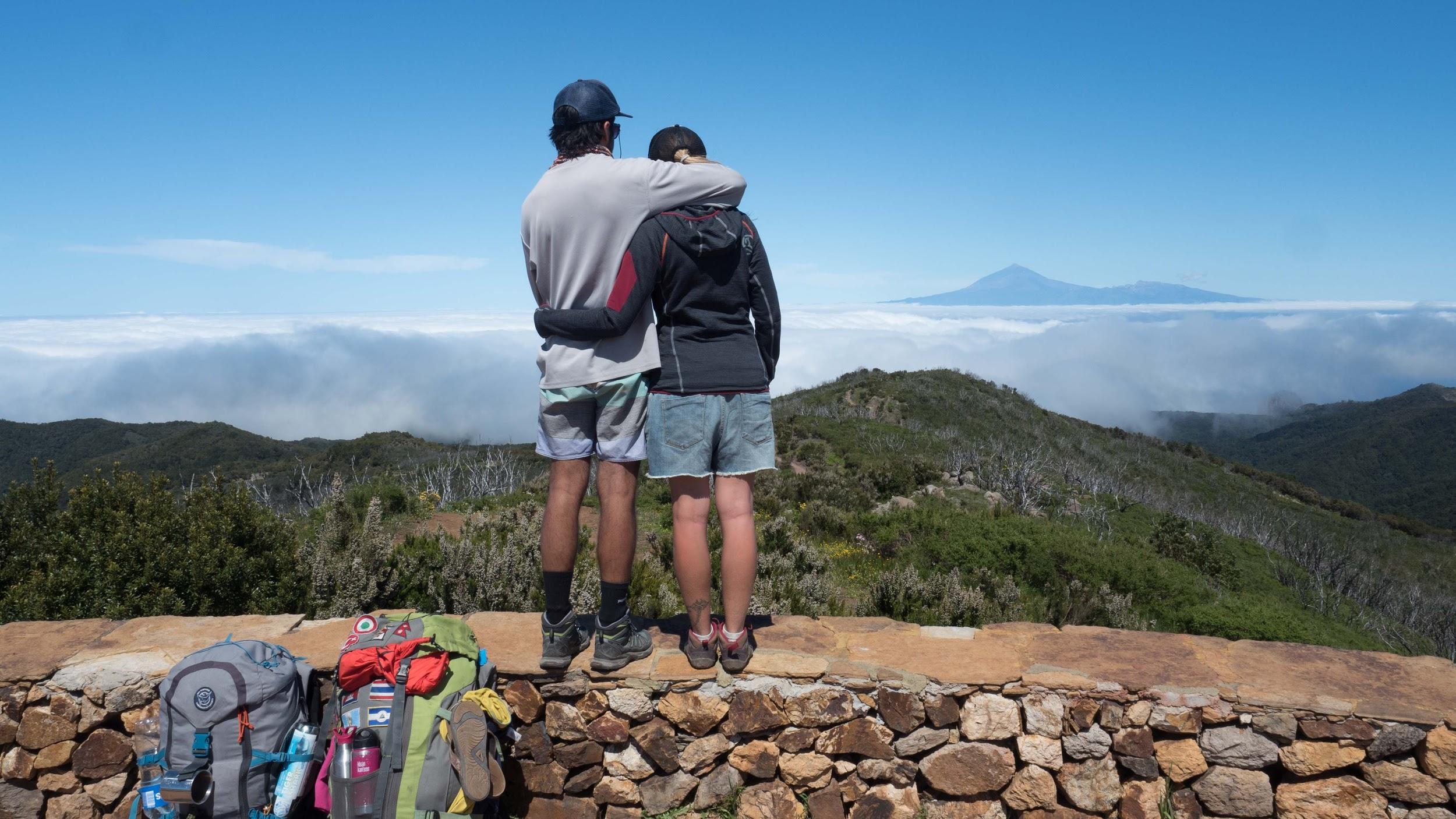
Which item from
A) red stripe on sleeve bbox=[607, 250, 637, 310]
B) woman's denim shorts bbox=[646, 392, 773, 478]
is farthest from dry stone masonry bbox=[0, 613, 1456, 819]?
red stripe on sleeve bbox=[607, 250, 637, 310]

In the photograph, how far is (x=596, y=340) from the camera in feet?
8.63

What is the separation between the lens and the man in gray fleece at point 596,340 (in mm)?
2545

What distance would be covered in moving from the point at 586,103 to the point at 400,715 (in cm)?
218

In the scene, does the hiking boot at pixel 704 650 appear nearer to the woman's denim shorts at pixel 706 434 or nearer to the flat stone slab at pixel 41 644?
the woman's denim shorts at pixel 706 434

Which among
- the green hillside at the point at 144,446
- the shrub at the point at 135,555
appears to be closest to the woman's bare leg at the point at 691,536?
the shrub at the point at 135,555

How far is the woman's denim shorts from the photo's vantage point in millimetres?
2654

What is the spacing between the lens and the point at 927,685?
115 inches

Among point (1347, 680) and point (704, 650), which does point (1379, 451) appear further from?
point (704, 650)

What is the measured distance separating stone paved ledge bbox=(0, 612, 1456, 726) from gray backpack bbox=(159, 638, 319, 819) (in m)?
0.33

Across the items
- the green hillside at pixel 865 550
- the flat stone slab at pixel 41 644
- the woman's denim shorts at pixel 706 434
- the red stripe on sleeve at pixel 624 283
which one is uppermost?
the red stripe on sleeve at pixel 624 283

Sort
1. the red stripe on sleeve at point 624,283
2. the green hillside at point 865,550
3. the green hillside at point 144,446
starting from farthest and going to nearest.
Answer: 1. the green hillside at point 144,446
2. the green hillside at point 865,550
3. the red stripe on sleeve at point 624,283

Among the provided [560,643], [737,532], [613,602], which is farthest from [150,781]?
[737,532]

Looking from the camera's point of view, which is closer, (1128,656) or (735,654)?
(735,654)

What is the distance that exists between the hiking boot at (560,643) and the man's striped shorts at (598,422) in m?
0.67
